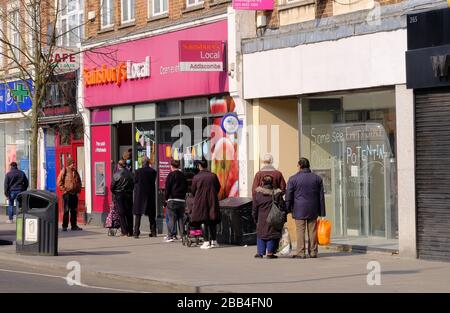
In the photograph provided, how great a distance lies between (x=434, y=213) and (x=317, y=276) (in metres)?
2.94

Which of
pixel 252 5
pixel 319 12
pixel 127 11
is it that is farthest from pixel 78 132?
pixel 319 12

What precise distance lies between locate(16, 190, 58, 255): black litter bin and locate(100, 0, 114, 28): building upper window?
9009mm

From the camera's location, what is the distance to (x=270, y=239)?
58.1 ft

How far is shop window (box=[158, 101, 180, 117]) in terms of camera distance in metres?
24.3

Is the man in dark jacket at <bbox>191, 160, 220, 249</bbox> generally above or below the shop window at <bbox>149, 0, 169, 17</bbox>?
below

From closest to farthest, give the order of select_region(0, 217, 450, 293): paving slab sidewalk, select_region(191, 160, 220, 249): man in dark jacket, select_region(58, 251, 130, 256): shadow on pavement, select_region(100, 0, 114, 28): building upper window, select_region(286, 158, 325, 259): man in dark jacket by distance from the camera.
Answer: select_region(0, 217, 450, 293): paving slab sidewalk < select_region(286, 158, 325, 259): man in dark jacket < select_region(58, 251, 130, 256): shadow on pavement < select_region(191, 160, 220, 249): man in dark jacket < select_region(100, 0, 114, 28): building upper window

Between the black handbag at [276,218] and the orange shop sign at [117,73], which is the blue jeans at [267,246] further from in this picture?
the orange shop sign at [117,73]

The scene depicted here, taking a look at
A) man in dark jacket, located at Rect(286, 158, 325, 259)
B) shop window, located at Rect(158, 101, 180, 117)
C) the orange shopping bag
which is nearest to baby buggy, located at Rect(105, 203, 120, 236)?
shop window, located at Rect(158, 101, 180, 117)

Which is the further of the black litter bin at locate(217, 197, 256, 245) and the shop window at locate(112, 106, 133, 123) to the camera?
the shop window at locate(112, 106, 133, 123)

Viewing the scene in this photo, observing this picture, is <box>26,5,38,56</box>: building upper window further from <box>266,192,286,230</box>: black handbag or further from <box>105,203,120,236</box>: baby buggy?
<box>266,192,286,230</box>: black handbag

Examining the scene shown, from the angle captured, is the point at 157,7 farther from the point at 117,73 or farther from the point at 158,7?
the point at 117,73

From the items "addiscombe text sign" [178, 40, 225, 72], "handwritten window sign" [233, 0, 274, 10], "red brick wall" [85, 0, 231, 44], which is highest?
"red brick wall" [85, 0, 231, 44]
